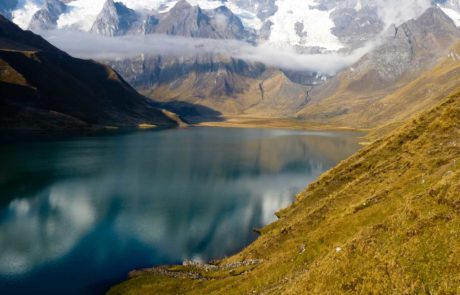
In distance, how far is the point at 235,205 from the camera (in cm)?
9406

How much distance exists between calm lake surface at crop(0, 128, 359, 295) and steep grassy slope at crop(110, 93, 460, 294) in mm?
9184

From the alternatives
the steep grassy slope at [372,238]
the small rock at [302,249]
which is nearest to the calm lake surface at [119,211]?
the steep grassy slope at [372,238]

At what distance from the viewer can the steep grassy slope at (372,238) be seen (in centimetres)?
2139

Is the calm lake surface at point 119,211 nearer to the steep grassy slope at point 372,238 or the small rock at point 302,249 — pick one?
the steep grassy slope at point 372,238

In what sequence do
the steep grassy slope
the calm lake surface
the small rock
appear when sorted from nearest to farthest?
the steep grassy slope, the small rock, the calm lake surface

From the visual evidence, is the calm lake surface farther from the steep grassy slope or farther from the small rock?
the small rock

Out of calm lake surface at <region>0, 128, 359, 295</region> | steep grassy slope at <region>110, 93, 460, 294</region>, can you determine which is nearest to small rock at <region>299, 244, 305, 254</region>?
steep grassy slope at <region>110, 93, 460, 294</region>

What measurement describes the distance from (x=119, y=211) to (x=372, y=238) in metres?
70.8

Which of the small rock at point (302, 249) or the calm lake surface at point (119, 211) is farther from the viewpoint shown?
the calm lake surface at point (119, 211)

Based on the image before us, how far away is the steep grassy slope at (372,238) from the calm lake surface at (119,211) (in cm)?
918

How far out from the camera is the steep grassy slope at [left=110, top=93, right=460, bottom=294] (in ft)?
70.2

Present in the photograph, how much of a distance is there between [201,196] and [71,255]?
4664 centimetres

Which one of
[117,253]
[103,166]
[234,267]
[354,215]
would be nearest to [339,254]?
[354,215]

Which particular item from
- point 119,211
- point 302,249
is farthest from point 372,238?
point 119,211
